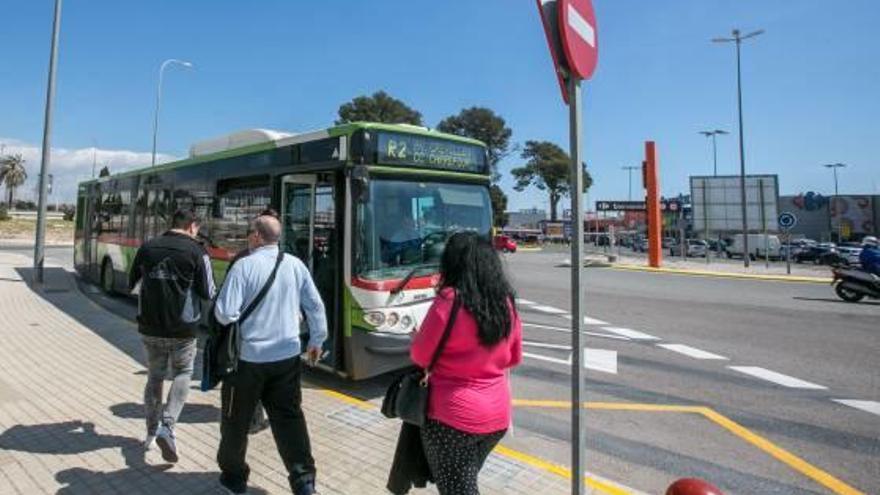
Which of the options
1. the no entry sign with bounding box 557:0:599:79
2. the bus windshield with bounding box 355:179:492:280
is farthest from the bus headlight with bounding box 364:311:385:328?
the no entry sign with bounding box 557:0:599:79

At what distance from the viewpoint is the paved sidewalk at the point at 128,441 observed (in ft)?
13.6

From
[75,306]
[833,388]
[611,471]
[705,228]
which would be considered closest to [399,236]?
[611,471]

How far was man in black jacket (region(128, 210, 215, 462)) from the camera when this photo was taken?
4.51 meters

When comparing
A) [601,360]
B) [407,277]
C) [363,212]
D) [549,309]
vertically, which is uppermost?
[363,212]

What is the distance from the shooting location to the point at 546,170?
3066 inches

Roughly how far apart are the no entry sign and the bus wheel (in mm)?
13503

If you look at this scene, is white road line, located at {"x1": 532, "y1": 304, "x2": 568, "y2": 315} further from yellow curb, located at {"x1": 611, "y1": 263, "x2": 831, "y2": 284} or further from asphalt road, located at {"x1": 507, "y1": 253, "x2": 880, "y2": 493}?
yellow curb, located at {"x1": 611, "y1": 263, "x2": 831, "y2": 284}

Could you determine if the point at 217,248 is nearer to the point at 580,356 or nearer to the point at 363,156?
the point at 363,156

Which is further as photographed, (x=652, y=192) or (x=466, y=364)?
(x=652, y=192)

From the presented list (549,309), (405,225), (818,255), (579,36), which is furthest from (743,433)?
(818,255)

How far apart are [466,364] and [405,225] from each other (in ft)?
12.9

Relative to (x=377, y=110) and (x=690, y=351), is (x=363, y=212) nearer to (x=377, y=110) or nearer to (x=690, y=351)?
(x=690, y=351)

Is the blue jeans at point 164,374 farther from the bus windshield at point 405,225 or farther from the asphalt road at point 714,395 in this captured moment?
the asphalt road at point 714,395

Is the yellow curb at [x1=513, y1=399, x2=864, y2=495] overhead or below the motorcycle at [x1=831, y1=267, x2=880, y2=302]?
below
